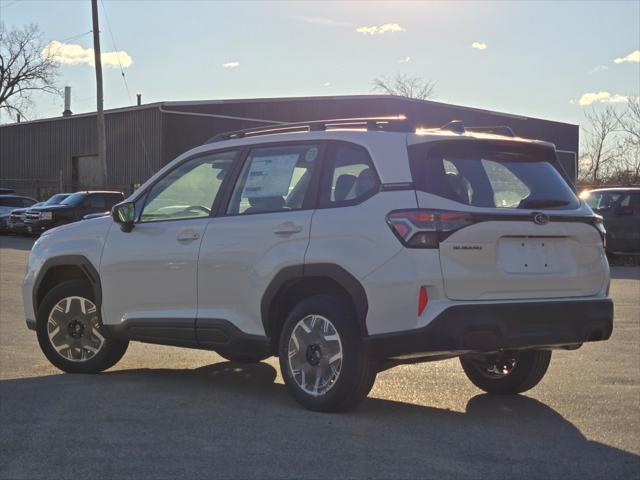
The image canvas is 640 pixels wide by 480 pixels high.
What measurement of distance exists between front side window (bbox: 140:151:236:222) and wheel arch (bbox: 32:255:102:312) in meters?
0.64

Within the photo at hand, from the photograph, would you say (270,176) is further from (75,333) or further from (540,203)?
(75,333)

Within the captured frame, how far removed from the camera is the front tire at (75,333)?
25.3 ft

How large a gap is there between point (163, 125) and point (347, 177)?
37438 mm

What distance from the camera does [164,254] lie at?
280 inches

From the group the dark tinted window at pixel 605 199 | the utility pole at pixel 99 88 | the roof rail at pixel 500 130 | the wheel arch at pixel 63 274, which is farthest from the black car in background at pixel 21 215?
the roof rail at pixel 500 130

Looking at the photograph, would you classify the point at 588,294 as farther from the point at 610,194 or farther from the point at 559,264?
the point at 610,194

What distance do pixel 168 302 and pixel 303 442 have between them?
2.15m

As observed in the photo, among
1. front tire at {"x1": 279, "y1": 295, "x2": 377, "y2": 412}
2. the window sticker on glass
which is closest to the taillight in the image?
front tire at {"x1": 279, "y1": 295, "x2": 377, "y2": 412}

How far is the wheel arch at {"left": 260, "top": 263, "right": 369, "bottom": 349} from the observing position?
230 inches

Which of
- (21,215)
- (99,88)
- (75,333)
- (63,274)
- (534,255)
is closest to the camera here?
(534,255)

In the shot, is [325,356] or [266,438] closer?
[266,438]

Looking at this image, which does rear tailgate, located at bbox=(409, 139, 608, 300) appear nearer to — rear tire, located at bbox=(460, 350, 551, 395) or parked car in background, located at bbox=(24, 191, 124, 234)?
rear tire, located at bbox=(460, 350, 551, 395)

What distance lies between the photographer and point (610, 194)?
21.1 m

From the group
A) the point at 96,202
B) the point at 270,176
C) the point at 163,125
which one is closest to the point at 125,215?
the point at 270,176
